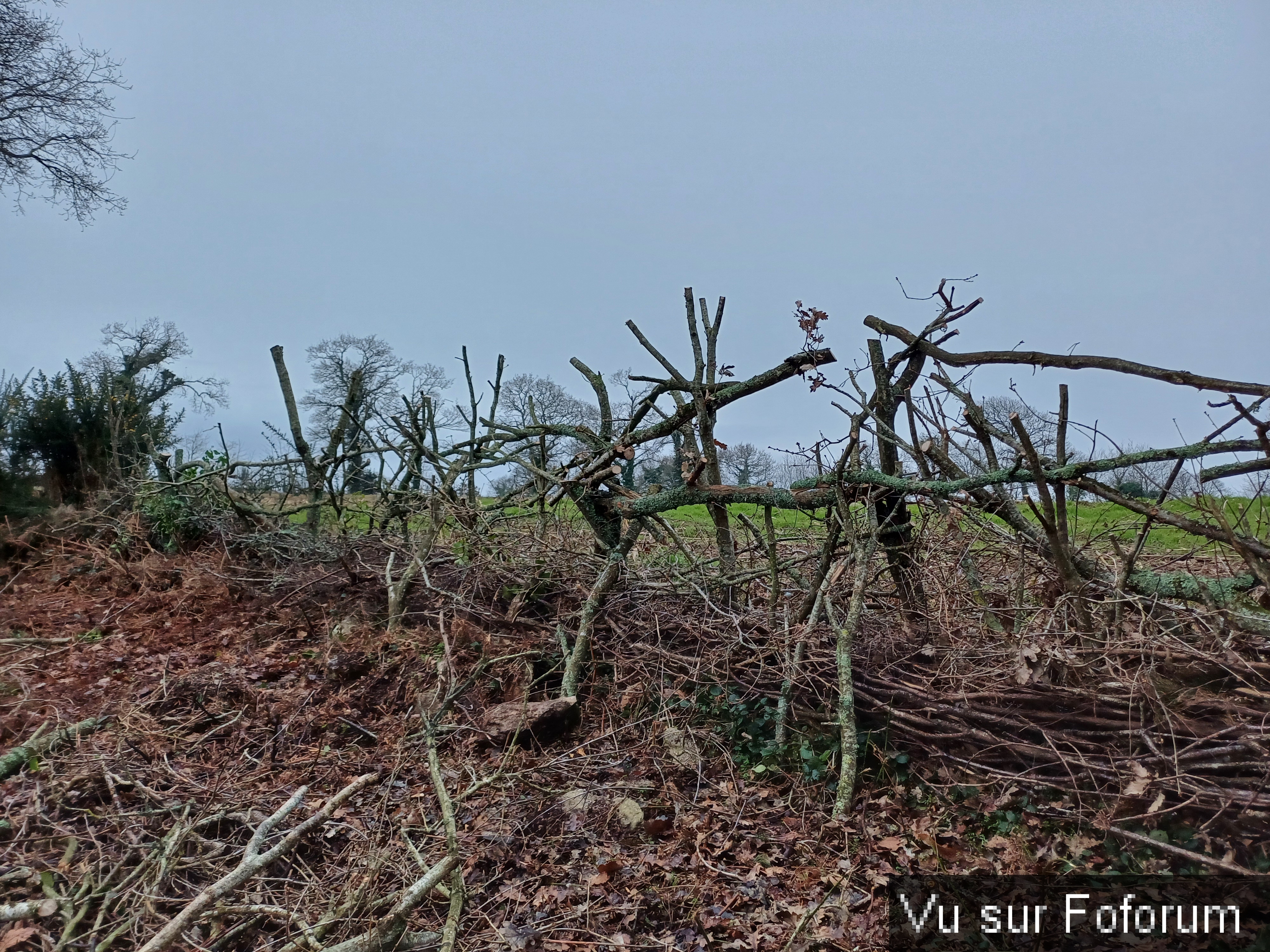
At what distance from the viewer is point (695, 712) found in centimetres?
477

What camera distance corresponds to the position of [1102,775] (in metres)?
3.51

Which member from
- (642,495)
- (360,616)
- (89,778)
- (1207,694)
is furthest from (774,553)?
(89,778)

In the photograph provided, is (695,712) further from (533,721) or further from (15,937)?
(15,937)

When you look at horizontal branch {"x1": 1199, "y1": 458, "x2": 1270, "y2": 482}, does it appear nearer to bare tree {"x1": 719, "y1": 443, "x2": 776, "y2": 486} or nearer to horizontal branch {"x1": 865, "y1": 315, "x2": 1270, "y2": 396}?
horizontal branch {"x1": 865, "y1": 315, "x2": 1270, "y2": 396}

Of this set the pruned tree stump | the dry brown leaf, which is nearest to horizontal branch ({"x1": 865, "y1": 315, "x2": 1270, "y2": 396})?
the pruned tree stump

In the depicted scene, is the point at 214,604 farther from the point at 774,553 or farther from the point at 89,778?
the point at 774,553

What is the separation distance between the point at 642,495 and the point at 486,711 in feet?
6.53
